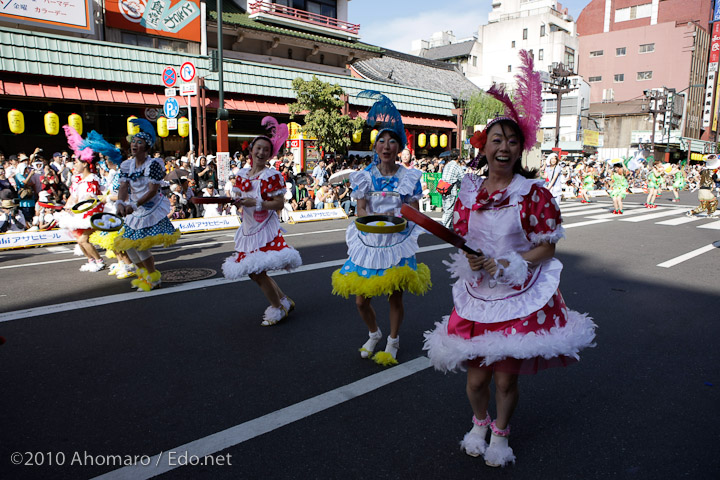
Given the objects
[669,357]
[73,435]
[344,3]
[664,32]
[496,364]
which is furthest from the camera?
[664,32]

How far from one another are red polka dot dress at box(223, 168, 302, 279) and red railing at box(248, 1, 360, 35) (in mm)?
23819

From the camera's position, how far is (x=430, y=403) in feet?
11.4

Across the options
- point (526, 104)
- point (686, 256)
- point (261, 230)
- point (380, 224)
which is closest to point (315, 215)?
point (686, 256)

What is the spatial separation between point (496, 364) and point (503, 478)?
634mm

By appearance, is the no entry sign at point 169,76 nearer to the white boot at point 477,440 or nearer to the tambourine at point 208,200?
the tambourine at point 208,200

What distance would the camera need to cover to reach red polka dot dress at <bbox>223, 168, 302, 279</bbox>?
196 inches

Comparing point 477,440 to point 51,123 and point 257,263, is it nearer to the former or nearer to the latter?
point 257,263

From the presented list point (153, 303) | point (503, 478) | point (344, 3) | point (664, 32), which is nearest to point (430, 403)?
point (503, 478)

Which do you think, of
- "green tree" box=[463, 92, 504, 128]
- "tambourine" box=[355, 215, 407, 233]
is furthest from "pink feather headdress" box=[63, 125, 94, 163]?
"green tree" box=[463, 92, 504, 128]

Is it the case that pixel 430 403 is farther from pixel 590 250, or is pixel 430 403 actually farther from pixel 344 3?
pixel 344 3

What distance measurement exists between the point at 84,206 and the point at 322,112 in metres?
14.3

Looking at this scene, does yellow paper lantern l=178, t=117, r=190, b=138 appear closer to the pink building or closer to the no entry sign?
the no entry sign

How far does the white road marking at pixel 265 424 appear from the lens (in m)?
2.75

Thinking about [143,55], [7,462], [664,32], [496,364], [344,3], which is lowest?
[7,462]
